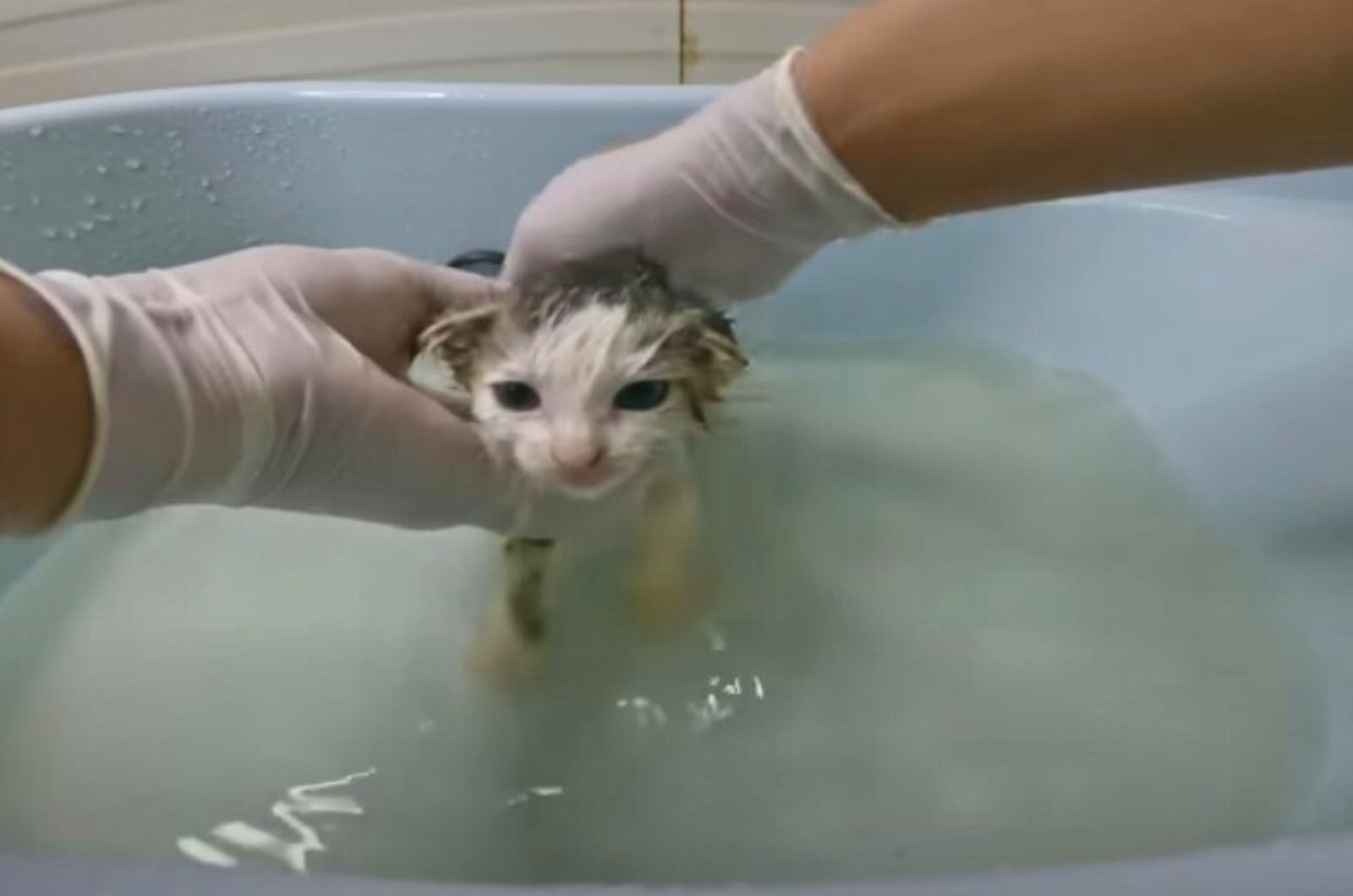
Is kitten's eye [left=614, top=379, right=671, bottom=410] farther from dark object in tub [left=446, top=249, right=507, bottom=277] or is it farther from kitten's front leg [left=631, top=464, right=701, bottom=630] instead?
dark object in tub [left=446, top=249, right=507, bottom=277]

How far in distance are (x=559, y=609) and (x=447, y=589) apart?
9cm

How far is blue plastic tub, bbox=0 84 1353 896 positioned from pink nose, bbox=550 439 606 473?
24 cm

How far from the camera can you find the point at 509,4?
143 cm

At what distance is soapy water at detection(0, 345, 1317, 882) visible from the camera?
2.76 feet

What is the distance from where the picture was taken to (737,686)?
94 cm

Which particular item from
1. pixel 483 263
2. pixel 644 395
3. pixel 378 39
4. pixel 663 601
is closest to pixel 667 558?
pixel 663 601

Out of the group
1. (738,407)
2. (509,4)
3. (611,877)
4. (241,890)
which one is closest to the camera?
(241,890)

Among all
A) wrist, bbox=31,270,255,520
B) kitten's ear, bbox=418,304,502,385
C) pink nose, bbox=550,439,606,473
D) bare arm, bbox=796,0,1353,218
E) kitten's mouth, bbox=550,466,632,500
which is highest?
bare arm, bbox=796,0,1353,218

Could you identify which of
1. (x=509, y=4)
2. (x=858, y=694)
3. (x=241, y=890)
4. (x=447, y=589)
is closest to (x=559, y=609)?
(x=447, y=589)

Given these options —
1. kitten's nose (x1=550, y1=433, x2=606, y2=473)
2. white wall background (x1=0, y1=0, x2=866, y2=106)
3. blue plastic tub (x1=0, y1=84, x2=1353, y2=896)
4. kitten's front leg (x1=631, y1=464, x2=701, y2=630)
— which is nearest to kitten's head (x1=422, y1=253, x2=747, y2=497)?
kitten's nose (x1=550, y1=433, x2=606, y2=473)

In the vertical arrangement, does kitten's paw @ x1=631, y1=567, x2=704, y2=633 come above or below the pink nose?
below

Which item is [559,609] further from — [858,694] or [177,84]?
[177,84]

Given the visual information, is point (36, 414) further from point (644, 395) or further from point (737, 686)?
point (737, 686)

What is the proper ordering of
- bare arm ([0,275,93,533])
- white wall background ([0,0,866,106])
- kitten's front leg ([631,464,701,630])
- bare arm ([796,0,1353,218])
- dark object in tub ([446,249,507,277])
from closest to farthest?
bare arm ([0,275,93,533]) → bare arm ([796,0,1353,218]) → kitten's front leg ([631,464,701,630]) → dark object in tub ([446,249,507,277]) → white wall background ([0,0,866,106])
